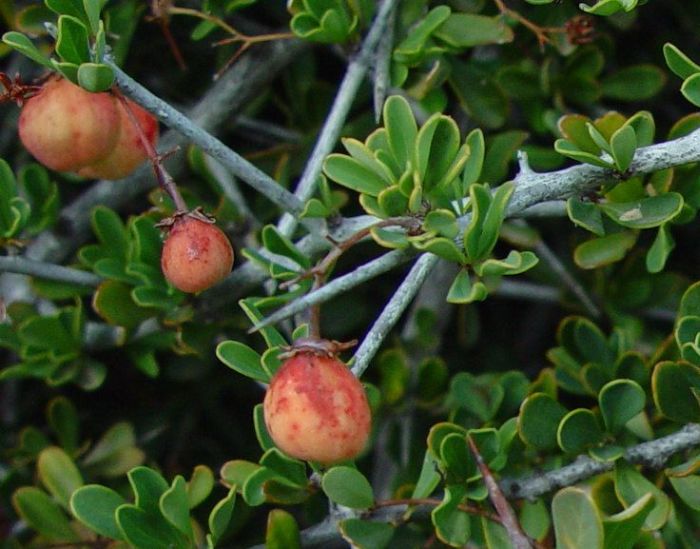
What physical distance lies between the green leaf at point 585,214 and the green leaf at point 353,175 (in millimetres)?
199

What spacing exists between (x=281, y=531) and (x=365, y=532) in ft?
0.31

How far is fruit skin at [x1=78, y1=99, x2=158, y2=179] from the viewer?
1.24 meters

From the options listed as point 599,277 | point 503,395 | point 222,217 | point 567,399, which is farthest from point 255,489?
point 567,399

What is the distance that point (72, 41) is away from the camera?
988 millimetres

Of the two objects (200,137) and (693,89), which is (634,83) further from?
(200,137)

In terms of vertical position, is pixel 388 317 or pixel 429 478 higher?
pixel 388 317

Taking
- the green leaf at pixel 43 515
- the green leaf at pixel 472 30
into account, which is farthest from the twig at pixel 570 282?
the green leaf at pixel 43 515

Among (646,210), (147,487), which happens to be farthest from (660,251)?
(147,487)

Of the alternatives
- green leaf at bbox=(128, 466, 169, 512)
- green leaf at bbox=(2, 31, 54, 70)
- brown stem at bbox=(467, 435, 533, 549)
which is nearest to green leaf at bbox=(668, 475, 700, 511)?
brown stem at bbox=(467, 435, 533, 549)

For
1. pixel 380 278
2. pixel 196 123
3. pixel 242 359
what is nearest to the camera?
pixel 242 359

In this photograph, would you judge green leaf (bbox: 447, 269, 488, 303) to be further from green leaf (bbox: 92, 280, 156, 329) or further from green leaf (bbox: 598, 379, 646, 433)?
green leaf (bbox: 92, 280, 156, 329)

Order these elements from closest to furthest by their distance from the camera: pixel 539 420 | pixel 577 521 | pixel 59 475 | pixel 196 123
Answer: pixel 577 521 < pixel 539 420 < pixel 59 475 < pixel 196 123

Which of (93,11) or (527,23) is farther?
(527,23)

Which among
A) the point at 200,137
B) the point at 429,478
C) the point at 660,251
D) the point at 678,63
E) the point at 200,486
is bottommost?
the point at 200,486
